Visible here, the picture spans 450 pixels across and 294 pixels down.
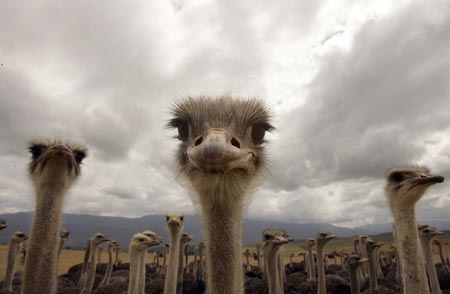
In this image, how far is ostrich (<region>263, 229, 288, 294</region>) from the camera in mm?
6922

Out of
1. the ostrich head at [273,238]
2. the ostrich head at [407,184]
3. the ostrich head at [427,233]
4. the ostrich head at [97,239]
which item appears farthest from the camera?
the ostrich head at [97,239]

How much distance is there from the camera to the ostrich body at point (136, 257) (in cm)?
692

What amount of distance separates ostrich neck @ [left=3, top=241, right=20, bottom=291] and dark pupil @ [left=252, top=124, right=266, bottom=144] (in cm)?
918

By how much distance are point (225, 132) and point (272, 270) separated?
4.86 m

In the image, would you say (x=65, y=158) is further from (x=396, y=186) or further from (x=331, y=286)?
(x=331, y=286)

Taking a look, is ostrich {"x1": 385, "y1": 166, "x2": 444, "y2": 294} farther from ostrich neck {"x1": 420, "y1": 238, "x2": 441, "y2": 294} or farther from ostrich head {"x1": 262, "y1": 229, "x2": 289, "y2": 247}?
ostrich neck {"x1": 420, "y1": 238, "x2": 441, "y2": 294}

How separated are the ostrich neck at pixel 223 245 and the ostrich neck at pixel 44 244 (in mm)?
1879

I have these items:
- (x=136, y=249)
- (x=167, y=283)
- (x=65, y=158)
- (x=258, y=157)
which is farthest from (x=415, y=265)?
(x=136, y=249)

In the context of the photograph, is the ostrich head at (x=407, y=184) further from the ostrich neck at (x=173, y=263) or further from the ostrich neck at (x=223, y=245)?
the ostrich neck at (x=173, y=263)

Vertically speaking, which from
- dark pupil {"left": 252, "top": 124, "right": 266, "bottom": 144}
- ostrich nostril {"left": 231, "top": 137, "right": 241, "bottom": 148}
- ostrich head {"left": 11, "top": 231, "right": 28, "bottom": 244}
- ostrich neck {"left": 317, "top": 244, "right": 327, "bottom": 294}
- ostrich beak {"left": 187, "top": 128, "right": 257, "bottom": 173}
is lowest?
ostrich neck {"left": 317, "top": 244, "right": 327, "bottom": 294}

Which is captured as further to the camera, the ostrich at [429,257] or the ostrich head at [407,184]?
the ostrich at [429,257]

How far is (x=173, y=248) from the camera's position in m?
7.46

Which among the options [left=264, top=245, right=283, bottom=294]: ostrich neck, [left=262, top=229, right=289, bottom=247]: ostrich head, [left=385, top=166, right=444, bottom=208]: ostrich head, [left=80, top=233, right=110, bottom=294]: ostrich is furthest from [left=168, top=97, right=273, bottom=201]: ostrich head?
[left=80, top=233, right=110, bottom=294]: ostrich

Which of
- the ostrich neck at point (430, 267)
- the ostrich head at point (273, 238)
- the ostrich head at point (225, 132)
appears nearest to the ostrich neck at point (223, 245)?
the ostrich head at point (225, 132)
